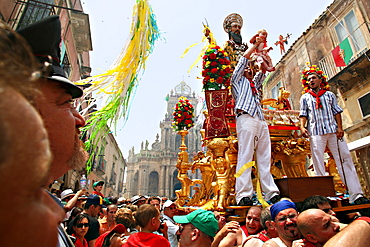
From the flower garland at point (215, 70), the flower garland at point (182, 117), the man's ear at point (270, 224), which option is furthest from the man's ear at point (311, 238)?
the flower garland at point (182, 117)

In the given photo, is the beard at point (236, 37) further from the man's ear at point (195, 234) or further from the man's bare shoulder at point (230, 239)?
the man's ear at point (195, 234)

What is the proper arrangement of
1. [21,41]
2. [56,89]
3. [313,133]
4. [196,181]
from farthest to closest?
[196,181] → [313,133] → [56,89] → [21,41]

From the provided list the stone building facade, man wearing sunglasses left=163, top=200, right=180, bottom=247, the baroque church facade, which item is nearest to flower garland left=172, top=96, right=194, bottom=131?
man wearing sunglasses left=163, top=200, right=180, bottom=247

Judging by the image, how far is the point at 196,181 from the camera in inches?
250

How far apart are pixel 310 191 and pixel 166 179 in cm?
5136

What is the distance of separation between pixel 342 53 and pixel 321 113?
959 centimetres

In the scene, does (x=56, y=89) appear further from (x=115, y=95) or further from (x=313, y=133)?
(x=313, y=133)

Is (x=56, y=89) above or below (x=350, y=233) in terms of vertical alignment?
above

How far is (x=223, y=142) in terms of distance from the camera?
4641 millimetres

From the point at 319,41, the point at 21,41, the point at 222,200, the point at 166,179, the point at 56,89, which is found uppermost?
the point at 319,41

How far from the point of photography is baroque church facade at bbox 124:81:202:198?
53.0m

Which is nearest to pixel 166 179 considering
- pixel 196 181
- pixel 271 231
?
pixel 196 181

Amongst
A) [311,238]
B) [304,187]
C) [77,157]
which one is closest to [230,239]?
[311,238]

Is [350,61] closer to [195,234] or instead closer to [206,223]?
[206,223]
